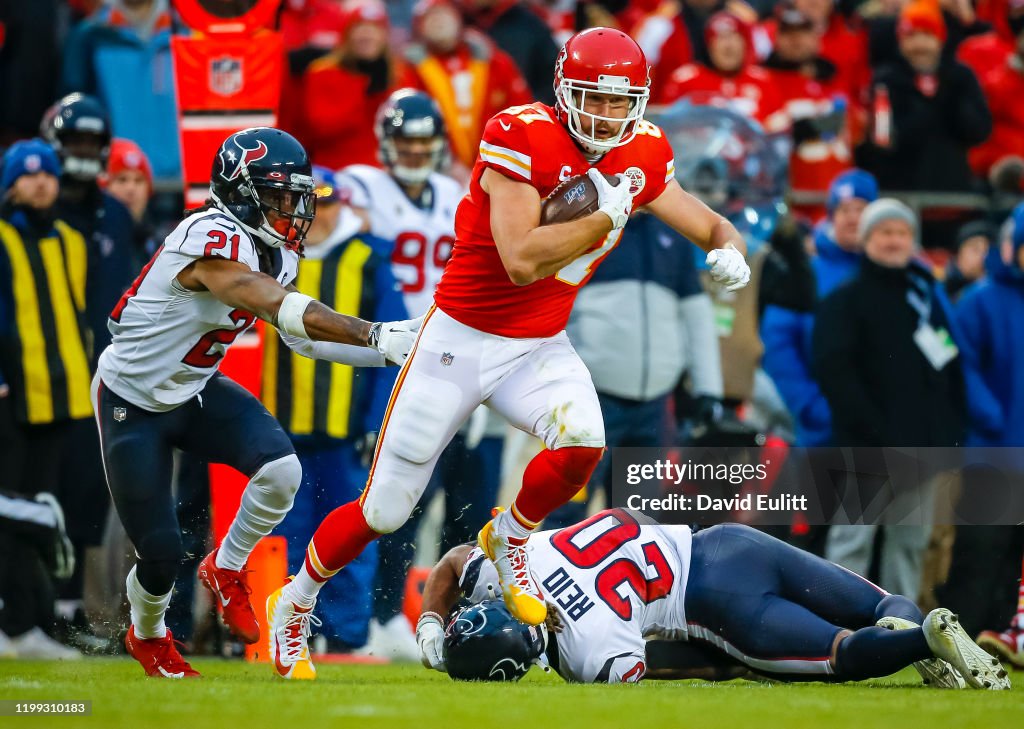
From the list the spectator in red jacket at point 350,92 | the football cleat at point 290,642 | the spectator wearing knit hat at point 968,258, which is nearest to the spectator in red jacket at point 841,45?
the spectator wearing knit hat at point 968,258

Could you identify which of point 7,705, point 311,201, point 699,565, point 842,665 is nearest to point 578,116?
point 311,201

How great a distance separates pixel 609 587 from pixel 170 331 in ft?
5.98

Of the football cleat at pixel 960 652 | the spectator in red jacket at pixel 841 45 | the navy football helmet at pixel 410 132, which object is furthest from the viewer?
the spectator in red jacket at pixel 841 45

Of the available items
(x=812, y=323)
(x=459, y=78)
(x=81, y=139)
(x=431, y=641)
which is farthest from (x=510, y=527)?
(x=459, y=78)

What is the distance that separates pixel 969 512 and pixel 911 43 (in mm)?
3791

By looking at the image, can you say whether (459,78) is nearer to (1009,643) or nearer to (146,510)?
(146,510)

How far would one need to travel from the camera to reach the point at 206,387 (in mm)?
6578

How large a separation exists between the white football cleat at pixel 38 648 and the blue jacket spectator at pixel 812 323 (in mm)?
3543

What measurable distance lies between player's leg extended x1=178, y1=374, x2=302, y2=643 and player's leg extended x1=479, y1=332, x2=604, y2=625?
2.72ft

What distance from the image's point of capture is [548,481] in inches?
233

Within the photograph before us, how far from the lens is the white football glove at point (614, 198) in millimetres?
5707

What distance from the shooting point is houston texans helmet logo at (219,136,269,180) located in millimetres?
6309

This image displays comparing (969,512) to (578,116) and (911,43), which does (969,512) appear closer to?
(578,116)

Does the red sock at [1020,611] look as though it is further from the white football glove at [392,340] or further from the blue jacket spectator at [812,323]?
the white football glove at [392,340]
